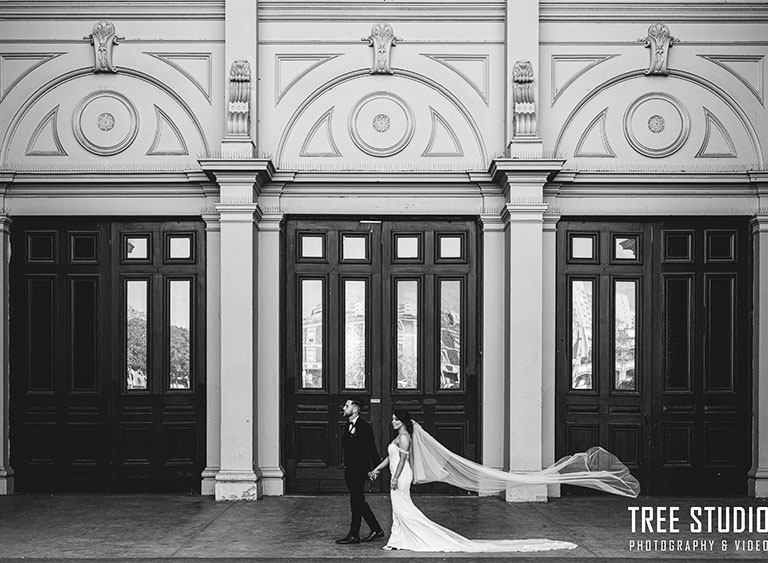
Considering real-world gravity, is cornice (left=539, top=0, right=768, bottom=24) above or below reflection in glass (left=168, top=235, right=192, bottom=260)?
above

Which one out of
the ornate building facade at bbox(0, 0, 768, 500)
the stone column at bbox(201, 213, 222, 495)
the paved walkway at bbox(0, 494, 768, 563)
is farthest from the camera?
the ornate building facade at bbox(0, 0, 768, 500)

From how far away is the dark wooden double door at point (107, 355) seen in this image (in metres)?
13.7

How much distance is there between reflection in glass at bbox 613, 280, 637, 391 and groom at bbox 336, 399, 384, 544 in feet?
15.5

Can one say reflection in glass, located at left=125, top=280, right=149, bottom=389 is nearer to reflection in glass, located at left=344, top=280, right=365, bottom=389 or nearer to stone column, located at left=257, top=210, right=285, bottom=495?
stone column, located at left=257, top=210, right=285, bottom=495

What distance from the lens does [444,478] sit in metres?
10.8

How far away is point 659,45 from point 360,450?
735 centimetres

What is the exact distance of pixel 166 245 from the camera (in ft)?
45.3

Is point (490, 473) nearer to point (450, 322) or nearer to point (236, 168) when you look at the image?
point (450, 322)

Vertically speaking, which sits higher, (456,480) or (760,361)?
(760,361)

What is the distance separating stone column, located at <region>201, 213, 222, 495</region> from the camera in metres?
13.5

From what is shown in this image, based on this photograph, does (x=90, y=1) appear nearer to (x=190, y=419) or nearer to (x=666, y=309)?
(x=190, y=419)

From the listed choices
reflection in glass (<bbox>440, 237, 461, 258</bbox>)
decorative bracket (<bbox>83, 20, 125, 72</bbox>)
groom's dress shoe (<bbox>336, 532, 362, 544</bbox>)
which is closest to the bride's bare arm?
groom's dress shoe (<bbox>336, 532, 362, 544</bbox>)

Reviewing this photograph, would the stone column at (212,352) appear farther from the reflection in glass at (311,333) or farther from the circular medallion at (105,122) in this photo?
the circular medallion at (105,122)

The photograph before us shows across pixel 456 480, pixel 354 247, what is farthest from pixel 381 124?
pixel 456 480
